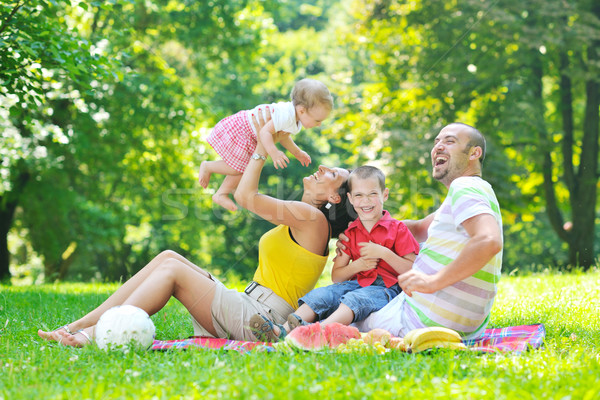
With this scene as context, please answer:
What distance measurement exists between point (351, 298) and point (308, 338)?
52 centimetres

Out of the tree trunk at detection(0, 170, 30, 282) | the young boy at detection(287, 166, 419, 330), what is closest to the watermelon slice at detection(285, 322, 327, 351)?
the young boy at detection(287, 166, 419, 330)

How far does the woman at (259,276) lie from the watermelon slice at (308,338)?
1.48ft

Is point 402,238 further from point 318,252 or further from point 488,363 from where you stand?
point 488,363

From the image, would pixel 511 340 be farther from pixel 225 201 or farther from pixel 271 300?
pixel 225 201

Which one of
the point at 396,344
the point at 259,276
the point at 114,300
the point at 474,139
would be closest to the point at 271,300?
the point at 259,276

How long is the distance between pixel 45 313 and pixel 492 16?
29.7 feet

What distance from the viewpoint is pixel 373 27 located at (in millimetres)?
13320

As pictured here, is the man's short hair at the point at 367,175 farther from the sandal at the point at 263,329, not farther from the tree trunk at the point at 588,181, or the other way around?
the tree trunk at the point at 588,181

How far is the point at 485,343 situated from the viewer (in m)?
3.49

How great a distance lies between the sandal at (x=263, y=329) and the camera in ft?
11.2

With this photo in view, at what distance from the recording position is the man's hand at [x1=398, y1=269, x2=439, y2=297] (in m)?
2.99

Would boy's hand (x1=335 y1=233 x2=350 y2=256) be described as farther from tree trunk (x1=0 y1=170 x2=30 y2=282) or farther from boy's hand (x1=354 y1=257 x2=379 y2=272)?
tree trunk (x1=0 y1=170 x2=30 y2=282)

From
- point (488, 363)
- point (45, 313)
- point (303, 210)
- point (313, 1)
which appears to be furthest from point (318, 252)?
point (313, 1)

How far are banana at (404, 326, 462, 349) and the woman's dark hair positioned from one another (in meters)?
1.20
